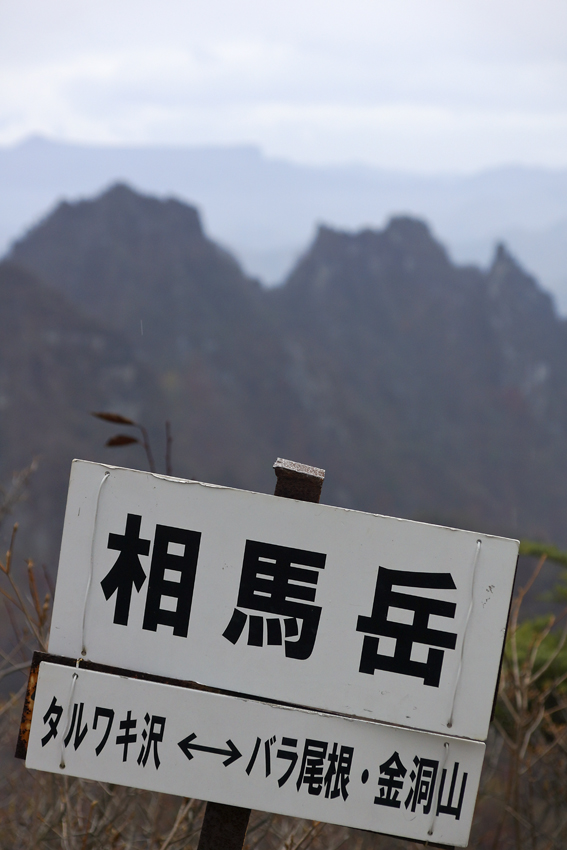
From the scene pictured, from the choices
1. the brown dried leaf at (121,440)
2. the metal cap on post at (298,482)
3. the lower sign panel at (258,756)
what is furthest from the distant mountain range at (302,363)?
the metal cap on post at (298,482)

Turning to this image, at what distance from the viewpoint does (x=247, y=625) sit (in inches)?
79.4

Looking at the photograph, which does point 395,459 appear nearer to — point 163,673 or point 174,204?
point 174,204

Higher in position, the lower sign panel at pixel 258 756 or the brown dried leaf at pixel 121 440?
the brown dried leaf at pixel 121 440

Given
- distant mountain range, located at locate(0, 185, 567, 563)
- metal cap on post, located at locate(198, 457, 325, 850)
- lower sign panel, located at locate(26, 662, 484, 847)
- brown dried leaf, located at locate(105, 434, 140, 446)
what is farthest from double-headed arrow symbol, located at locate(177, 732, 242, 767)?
distant mountain range, located at locate(0, 185, 567, 563)

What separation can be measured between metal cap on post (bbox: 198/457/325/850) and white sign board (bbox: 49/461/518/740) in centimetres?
5

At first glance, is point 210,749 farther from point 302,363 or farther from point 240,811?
point 302,363

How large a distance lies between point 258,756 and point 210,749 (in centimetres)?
13

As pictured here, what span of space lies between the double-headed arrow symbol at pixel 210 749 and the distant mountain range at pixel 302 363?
3245 cm

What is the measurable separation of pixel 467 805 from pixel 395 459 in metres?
48.5

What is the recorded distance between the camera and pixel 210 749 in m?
1.99

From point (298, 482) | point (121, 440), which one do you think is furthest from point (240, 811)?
point (121, 440)

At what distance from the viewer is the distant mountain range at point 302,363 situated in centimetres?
3894

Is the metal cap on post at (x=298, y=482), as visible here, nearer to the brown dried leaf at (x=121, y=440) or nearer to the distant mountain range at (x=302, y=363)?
the brown dried leaf at (x=121, y=440)

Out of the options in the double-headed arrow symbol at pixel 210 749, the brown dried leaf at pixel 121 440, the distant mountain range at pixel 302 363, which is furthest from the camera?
the distant mountain range at pixel 302 363
